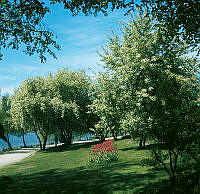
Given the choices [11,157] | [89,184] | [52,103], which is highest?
[52,103]

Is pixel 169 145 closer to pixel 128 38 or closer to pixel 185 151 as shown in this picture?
pixel 185 151

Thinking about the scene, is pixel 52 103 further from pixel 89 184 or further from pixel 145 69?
pixel 89 184

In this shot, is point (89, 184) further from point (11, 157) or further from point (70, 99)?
point (70, 99)

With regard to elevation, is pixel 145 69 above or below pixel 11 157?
above

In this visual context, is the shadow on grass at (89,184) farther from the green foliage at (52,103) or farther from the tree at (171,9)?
the green foliage at (52,103)

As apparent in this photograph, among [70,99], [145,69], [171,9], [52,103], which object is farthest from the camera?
[70,99]

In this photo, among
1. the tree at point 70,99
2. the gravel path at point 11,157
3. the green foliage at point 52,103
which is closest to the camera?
the gravel path at point 11,157

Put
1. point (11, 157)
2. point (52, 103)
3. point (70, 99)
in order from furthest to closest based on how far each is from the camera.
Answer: point (70, 99) → point (52, 103) → point (11, 157)

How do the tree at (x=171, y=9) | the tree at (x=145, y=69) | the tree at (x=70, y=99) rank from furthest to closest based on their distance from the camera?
1. the tree at (x=70, y=99)
2. the tree at (x=145, y=69)
3. the tree at (x=171, y=9)

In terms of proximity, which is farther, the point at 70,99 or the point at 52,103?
the point at 70,99

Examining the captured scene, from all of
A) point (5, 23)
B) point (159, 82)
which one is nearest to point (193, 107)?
point (5, 23)

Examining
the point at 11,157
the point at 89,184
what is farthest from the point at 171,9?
the point at 11,157

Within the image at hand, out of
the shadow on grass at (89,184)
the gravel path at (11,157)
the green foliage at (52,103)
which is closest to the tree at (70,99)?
the green foliage at (52,103)

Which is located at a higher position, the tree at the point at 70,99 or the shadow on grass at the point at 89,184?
the tree at the point at 70,99
